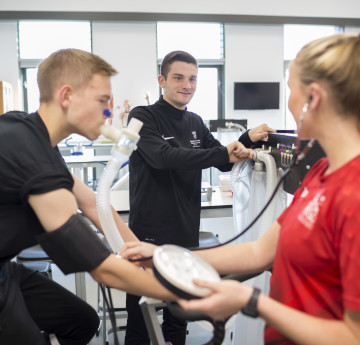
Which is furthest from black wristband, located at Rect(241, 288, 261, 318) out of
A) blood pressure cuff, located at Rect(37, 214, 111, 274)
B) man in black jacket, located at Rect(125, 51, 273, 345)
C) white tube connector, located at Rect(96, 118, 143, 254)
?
man in black jacket, located at Rect(125, 51, 273, 345)

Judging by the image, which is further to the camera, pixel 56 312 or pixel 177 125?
pixel 177 125

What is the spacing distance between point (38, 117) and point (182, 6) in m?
5.92

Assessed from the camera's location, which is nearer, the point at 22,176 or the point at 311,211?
the point at 311,211

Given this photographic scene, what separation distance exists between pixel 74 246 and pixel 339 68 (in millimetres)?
730

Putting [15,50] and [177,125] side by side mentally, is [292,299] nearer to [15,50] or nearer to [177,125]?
[177,125]

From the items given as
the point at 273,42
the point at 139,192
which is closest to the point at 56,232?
the point at 139,192

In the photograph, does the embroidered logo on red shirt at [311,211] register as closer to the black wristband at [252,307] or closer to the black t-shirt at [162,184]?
the black wristband at [252,307]

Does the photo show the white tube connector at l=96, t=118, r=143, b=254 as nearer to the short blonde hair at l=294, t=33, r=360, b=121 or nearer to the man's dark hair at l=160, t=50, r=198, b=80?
the short blonde hair at l=294, t=33, r=360, b=121

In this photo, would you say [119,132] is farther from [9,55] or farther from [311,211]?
[9,55]

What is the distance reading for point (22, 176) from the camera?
0.99m

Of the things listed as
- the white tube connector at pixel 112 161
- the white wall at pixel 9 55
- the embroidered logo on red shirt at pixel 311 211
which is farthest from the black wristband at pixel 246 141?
the white wall at pixel 9 55

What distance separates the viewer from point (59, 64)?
3.81 feet

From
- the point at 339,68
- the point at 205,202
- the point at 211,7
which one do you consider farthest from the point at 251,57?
the point at 339,68

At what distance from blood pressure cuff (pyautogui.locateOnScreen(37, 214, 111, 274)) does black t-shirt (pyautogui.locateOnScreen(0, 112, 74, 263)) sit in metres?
0.10
